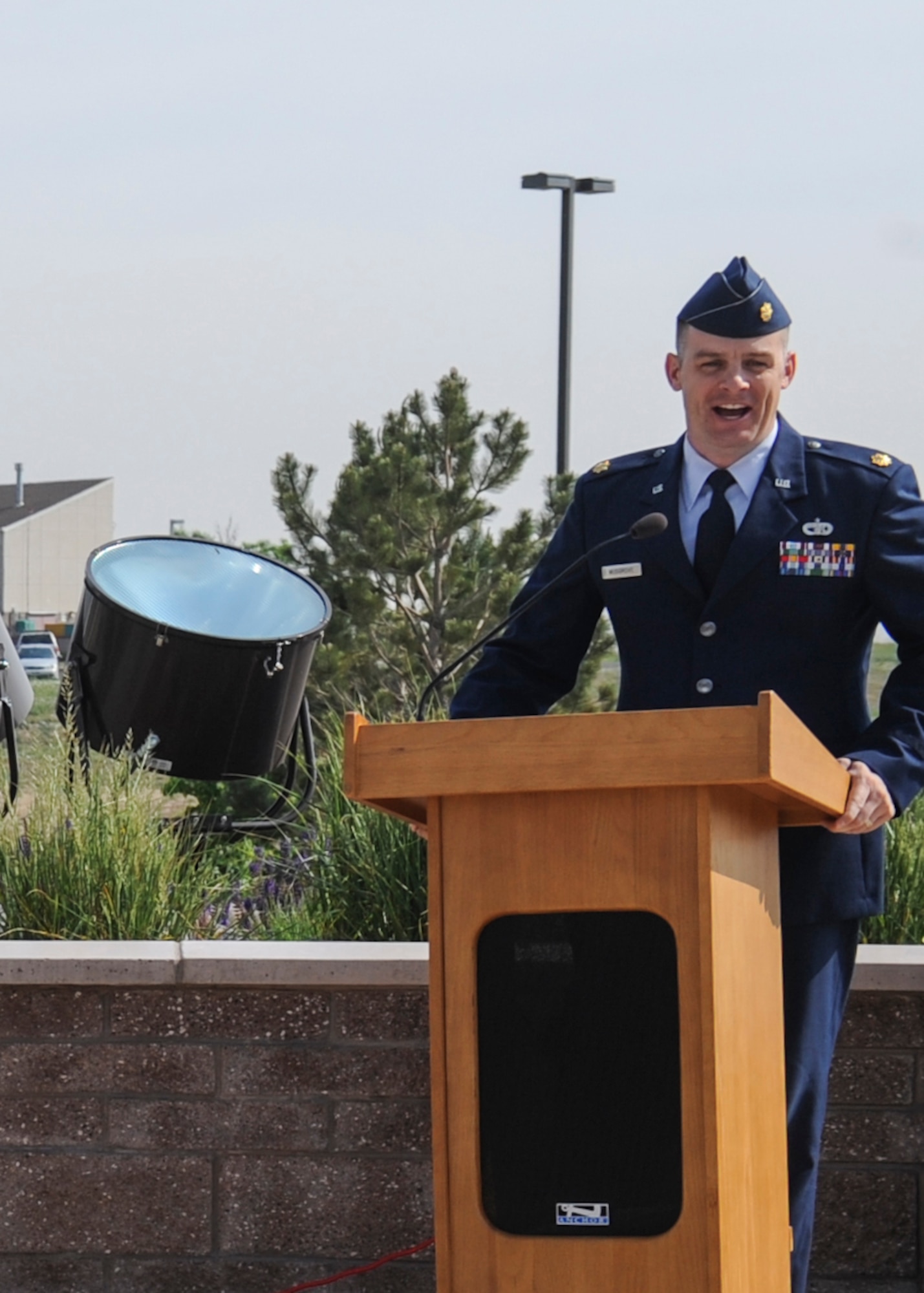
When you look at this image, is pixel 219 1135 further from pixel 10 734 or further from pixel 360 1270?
pixel 10 734

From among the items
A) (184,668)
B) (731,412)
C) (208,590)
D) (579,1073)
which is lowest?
(184,668)

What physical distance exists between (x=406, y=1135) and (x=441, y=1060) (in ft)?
6.33

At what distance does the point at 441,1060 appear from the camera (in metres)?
2.56

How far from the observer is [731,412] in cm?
312

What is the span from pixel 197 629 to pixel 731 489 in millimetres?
3296

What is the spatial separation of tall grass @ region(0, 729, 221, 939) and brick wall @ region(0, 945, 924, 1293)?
1.44 ft

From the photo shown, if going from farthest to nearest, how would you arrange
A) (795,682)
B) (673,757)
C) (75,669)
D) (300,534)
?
(300,534), (75,669), (795,682), (673,757)

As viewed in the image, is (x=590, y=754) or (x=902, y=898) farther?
(x=902, y=898)

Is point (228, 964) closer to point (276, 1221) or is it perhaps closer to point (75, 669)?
point (276, 1221)

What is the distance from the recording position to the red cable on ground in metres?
4.36

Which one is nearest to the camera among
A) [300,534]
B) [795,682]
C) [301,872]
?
[795,682]

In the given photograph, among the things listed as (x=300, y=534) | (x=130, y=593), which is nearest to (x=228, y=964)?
(x=130, y=593)

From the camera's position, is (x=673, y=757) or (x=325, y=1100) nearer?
(x=673, y=757)

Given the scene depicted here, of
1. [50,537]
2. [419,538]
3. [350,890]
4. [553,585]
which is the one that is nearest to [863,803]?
[553,585]
